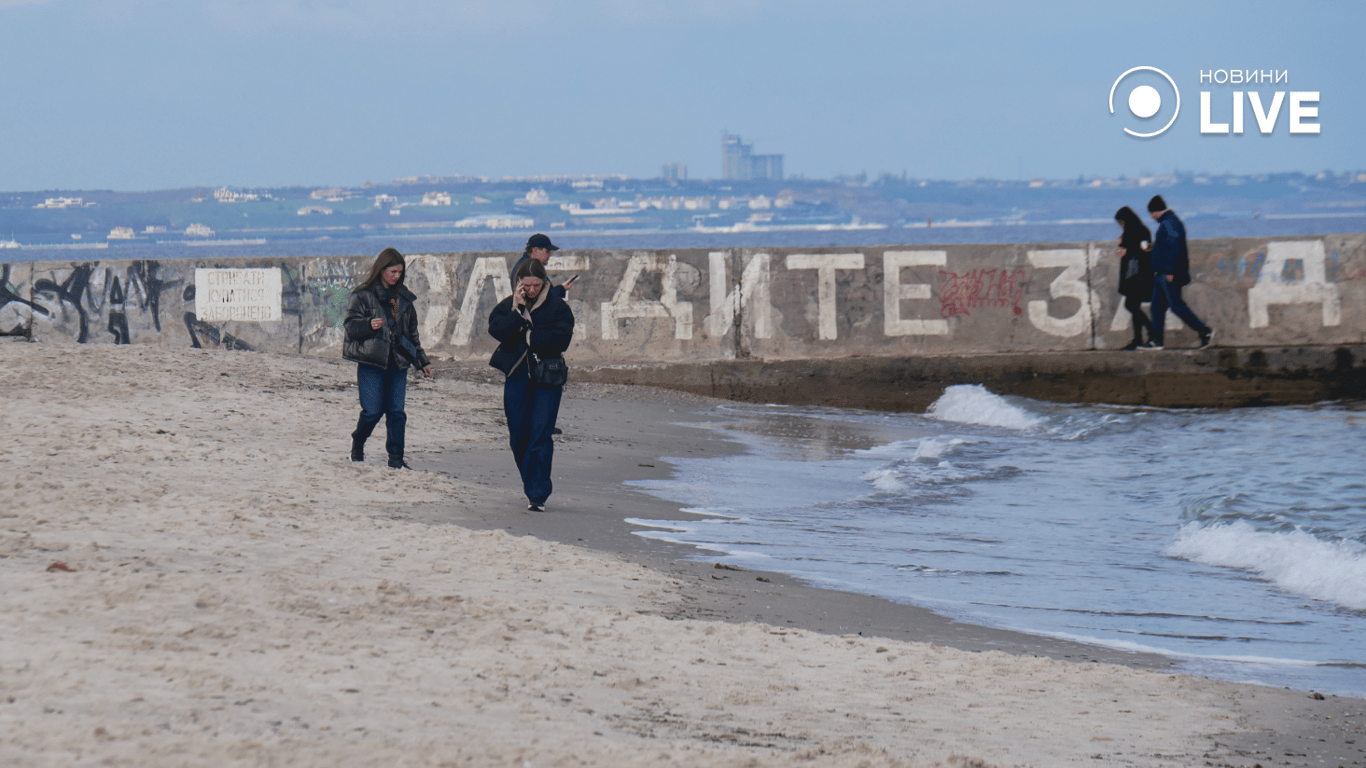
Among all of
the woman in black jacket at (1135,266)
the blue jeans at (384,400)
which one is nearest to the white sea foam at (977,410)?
the woman in black jacket at (1135,266)

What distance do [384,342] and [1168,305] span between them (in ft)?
30.2

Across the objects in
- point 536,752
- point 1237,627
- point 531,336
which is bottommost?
point 1237,627

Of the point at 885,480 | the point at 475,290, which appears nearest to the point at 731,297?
the point at 475,290

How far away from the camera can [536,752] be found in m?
3.30

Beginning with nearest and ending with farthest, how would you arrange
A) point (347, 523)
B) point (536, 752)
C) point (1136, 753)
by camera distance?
point (536, 752)
point (1136, 753)
point (347, 523)

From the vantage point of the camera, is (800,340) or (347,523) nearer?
(347,523)

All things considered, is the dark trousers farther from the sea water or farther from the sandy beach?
the sandy beach

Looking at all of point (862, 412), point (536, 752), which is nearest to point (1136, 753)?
point (536, 752)

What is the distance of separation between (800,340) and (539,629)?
9.84 m

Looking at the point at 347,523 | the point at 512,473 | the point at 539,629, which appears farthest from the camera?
the point at 512,473

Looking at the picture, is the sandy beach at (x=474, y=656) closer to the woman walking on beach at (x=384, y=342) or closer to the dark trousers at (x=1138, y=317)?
the woman walking on beach at (x=384, y=342)

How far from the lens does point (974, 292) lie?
46.5 feet

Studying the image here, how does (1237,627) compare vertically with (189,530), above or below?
below

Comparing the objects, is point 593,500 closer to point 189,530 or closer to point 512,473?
point 512,473
